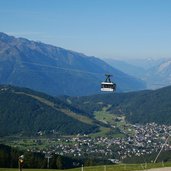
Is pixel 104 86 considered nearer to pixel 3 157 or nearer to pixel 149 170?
pixel 149 170

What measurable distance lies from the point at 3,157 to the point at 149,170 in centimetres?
7461

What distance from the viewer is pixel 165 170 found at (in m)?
65.0

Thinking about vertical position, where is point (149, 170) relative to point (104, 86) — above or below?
below

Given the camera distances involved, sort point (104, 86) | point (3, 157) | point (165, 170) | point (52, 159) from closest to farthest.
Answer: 1. point (104, 86)
2. point (165, 170)
3. point (3, 157)
4. point (52, 159)

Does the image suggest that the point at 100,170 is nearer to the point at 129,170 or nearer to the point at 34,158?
the point at 129,170

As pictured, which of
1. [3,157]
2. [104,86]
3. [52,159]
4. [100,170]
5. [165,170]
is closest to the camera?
[104,86]

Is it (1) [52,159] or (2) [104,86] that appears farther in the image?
(1) [52,159]

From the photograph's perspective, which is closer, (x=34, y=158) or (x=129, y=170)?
(x=129, y=170)

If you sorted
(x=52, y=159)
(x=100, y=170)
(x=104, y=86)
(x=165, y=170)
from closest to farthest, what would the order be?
(x=104, y=86) < (x=165, y=170) < (x=100, y=170) < (x=52, y=159)

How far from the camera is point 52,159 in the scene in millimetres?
144250

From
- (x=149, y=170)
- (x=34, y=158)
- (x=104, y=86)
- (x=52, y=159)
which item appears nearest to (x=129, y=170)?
(x=149, y=170)

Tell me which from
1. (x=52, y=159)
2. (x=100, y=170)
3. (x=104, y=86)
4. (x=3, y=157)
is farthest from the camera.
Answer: (x=52, y=159)

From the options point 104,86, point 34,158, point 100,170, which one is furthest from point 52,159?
point 104,86

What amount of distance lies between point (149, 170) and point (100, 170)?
9.08m
